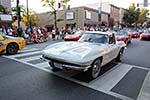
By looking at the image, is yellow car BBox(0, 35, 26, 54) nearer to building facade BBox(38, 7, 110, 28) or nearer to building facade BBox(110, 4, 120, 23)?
building facade BBox(38, 7, 110, 28)

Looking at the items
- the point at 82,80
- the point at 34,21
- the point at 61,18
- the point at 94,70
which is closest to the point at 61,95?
the point at 82,80

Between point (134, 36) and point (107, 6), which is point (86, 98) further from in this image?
point (107, 6)

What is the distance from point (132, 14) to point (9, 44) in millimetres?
59299

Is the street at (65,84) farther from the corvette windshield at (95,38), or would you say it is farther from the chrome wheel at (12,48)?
the chrome wheel at (12,48)

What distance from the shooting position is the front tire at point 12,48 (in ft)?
33.4

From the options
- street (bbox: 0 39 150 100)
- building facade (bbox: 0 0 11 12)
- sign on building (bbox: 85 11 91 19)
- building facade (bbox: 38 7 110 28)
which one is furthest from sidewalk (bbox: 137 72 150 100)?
sign on building (bbox: 85 11 91 19)

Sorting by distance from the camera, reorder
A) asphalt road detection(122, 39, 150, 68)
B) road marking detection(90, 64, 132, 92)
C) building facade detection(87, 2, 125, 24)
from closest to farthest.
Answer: road marking detection(90, 64, 132, 92) → asphalt road detection(122, 39, 150, 68) → building facade detection(87, 2, 125, 24)

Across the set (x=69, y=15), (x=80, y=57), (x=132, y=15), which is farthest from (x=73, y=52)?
(x=132, y=15)

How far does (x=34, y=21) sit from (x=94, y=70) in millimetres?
47146

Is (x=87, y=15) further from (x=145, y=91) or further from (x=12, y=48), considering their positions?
(x=145, y=91)

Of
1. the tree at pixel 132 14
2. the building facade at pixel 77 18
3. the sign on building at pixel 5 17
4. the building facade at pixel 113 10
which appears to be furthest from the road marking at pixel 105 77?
the tree at pixel 132 14

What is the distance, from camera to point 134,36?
2967cm

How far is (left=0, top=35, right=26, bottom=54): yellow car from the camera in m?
9.90

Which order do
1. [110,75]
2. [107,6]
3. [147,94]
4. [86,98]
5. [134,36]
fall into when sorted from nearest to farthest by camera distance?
[86,98], [147,94], [110,75], [134,36], [107,6]
